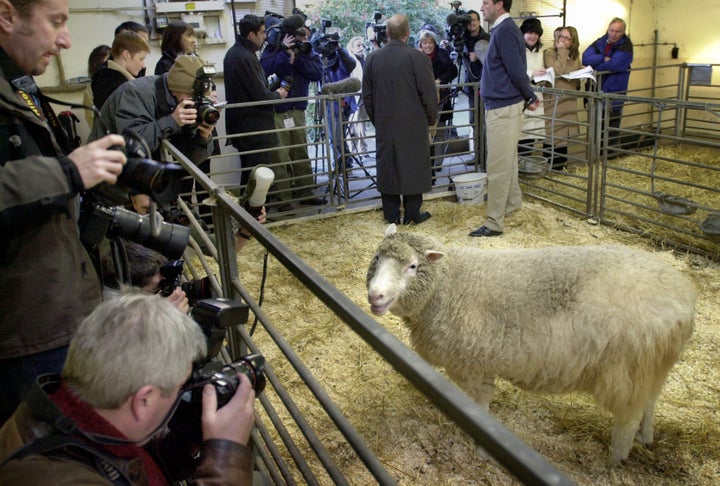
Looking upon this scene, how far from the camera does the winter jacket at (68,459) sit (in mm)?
1021

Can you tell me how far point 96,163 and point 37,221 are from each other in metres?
0.24

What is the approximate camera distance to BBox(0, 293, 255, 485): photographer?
1.09 m

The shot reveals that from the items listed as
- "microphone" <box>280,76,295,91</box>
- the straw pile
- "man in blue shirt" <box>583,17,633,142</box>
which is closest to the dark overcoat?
"microphone" <box>280,76,295,91</box>

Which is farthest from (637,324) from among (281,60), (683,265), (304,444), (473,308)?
(281,60)

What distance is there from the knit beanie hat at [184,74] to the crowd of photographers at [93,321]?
78 cm

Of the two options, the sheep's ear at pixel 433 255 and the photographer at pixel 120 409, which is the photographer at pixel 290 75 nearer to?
the sheep's ear at pixel 433 255

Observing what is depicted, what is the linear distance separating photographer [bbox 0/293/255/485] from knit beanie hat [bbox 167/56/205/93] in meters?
2.16

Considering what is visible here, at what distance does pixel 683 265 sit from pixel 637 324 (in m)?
2.66

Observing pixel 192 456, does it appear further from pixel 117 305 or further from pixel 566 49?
pixel 566 49

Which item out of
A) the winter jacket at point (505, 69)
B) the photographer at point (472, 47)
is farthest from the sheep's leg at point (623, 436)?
the photographer at point (472, 47)

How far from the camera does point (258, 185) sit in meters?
2.23

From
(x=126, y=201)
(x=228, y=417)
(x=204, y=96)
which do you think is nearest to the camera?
(x=228, y=417)

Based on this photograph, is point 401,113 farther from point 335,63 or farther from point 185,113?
point 185,113

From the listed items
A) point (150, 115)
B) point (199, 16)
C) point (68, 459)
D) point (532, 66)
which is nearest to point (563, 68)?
point (532, 66)
